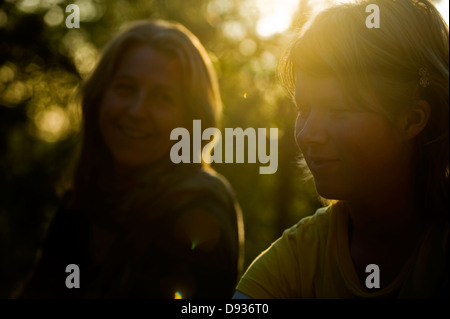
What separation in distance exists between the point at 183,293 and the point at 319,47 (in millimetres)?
1243

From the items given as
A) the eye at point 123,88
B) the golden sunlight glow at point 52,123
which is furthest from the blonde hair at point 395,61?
the golden sunlight glow at point 52,123

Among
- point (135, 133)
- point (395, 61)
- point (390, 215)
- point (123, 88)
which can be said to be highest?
point (123, 88)

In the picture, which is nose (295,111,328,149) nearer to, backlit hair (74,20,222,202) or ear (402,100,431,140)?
ear (402,100,431,140)

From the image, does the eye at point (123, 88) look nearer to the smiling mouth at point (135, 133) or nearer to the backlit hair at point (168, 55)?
the backlit hair at point (168, 55)

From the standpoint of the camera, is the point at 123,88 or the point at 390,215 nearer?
the point at 390,215

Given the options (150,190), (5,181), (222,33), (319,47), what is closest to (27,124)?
(5,181)

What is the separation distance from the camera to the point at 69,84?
1209 centimetres

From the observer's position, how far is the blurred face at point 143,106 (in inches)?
98.3

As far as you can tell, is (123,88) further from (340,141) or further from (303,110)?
(340,141)

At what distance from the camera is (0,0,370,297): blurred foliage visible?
10844 mm

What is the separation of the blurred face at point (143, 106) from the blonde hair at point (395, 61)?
100 cm

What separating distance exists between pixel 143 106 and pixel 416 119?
1.35 metres

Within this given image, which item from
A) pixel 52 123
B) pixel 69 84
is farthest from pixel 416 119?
pixel 52 123

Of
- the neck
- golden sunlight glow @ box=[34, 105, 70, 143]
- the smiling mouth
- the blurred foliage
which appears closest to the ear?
the neck
